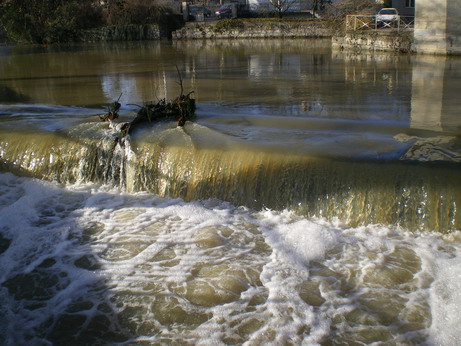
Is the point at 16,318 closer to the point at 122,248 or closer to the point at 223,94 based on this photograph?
the point at 122,248

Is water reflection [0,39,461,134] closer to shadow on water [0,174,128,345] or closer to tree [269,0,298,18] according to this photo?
shadow on water [0,174,128,345]

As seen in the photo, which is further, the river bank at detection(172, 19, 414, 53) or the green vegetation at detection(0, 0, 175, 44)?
the river bank at detection(172, 19, 414, 53)

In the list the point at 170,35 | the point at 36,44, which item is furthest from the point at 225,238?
the point at 170,35

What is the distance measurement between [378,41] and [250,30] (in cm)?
1362

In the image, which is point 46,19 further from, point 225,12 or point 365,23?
point 365,23

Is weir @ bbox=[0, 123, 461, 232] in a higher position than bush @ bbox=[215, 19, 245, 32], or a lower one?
lower

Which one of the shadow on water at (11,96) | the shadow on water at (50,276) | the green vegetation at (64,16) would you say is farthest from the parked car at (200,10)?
the shadow on water at (50,276)

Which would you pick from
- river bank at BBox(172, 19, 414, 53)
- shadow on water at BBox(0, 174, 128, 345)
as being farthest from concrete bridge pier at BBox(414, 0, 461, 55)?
shadow on water at BBox(0, 174, 128, 345)

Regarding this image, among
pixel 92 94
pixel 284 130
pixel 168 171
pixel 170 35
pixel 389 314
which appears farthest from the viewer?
pixel 170 35

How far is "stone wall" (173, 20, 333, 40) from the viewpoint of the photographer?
1214 inches

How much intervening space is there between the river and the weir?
0.02 m

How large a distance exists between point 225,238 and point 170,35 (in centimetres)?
3153

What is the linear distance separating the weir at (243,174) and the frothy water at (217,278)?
0.60 feet

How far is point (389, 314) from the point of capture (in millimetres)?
4266
